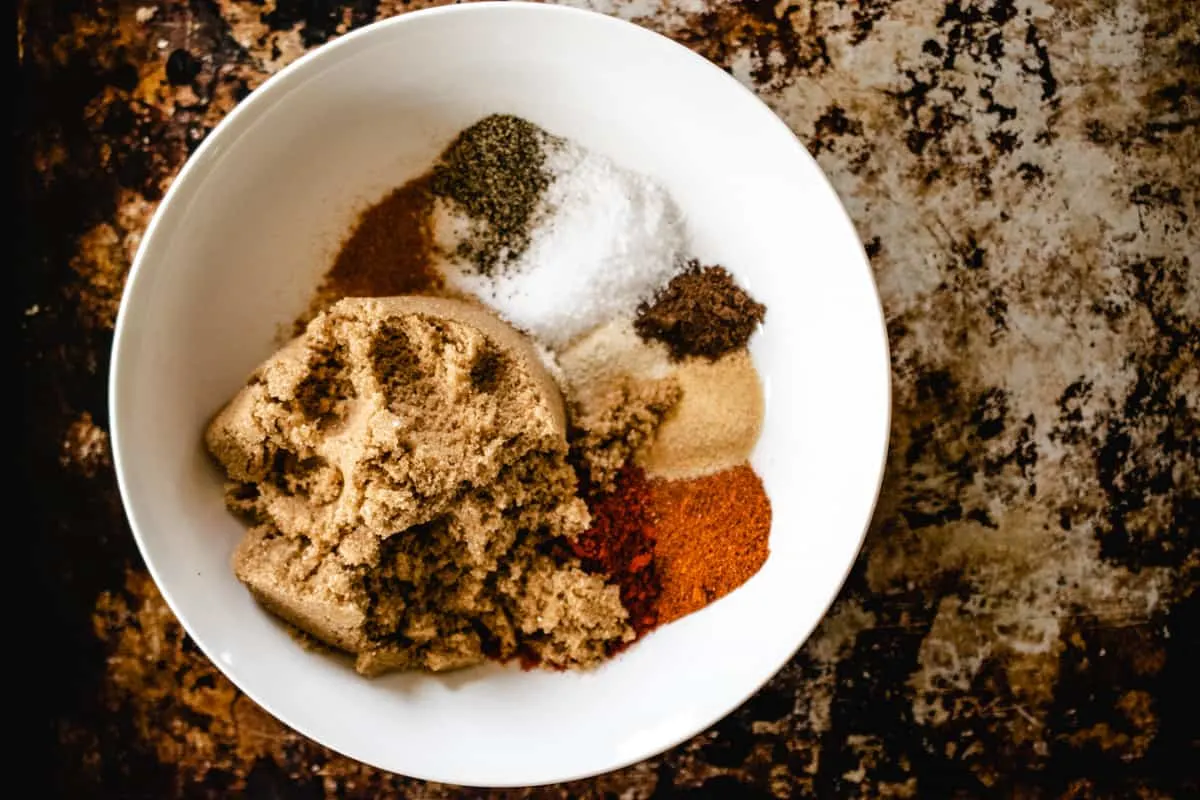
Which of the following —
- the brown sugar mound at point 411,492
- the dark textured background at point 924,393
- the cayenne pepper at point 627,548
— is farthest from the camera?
the dark textured background at point 924,393

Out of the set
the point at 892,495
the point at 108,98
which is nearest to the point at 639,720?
the point at 892,495

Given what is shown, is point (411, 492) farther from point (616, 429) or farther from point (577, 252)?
point (577, 252)

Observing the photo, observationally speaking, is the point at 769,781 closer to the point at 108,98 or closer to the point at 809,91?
the point at 809,91

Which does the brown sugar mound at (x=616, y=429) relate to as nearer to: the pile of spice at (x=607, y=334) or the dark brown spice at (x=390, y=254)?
the pile of spice at (x=607, y=334)

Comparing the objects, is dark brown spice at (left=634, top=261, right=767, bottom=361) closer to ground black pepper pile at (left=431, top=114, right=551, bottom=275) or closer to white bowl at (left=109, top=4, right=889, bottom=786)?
white bowl at (left=109, top=4, right=889, bottom=786)

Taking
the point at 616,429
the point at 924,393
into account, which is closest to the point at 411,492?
the point at 616,429

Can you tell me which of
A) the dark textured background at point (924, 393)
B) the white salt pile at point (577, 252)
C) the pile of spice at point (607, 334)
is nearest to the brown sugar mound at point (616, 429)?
the pile of spice at point (607, 334)

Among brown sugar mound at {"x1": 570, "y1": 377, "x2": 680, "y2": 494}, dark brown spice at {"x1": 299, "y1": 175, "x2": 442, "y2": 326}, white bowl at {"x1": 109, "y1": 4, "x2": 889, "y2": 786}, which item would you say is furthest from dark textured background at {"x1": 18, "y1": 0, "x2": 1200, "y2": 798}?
brown sugar mound at {"x1": 570, "y1": 377, "x2": 680, "y2": 494}
